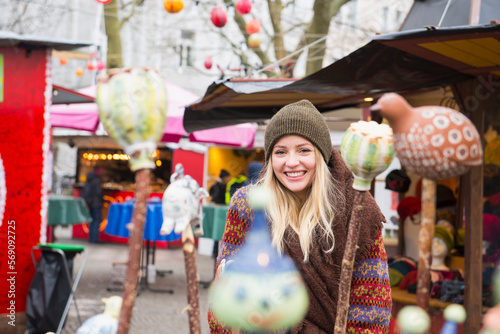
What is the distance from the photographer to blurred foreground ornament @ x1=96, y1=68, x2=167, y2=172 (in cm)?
77

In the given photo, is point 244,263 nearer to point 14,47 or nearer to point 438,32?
point 438,32

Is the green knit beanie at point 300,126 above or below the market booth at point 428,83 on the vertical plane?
below

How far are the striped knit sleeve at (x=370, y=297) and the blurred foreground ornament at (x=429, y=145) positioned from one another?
1.10m

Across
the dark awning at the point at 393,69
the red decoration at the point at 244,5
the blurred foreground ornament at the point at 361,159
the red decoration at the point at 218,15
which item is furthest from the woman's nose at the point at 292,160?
the red decoration at the point at 244,5

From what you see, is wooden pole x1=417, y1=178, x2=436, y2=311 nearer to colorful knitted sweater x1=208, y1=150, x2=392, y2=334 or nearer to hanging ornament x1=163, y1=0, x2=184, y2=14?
colorful knitted sweater x1=208, y1=150, x2=392, y2=334

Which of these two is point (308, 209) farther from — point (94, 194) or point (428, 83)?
point (94, 194)

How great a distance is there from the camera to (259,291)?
2.59ft

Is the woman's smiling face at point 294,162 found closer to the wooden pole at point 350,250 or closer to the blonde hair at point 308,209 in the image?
the blonde hair at point 308,209

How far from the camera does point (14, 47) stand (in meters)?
4.62

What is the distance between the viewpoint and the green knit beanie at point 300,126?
1707 mm

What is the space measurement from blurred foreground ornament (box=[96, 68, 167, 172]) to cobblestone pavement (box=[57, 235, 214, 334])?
4.63 metres

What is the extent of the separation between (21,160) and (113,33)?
22.9 feet

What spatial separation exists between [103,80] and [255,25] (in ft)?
24.4

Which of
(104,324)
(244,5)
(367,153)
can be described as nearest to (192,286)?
(104,324)
